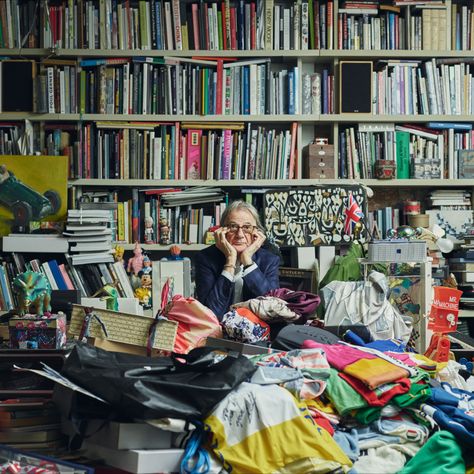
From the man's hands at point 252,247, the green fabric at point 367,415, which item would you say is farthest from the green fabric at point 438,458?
the man's hands at point 252,247

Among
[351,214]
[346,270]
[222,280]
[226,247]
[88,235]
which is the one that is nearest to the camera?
[222,280]

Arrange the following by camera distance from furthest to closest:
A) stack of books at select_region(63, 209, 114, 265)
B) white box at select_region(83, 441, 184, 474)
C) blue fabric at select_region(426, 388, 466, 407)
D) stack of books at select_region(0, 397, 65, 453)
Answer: stack of books at select_region(63, 209, 114, 265), blue fabric at select_region(426, 388, 466, 407), stack of books at select_region(0, 397, 65, 453), white box at select_region(83, 441, 184, 474)

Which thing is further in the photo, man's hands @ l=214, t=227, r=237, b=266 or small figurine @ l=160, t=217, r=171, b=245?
small figurine @ l=160, t=217, r=171, b=245

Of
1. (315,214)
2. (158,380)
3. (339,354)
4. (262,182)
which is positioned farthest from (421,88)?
(158,380)

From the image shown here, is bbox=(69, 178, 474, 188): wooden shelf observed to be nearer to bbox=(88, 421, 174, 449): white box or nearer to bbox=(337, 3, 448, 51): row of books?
bbox=(337, 3, 448, 51): row of books

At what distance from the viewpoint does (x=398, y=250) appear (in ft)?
14.1

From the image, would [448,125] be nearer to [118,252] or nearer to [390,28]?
[390,28]

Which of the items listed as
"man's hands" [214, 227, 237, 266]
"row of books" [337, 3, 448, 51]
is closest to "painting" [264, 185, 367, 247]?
"row of books" [337, 3, 448, 51]

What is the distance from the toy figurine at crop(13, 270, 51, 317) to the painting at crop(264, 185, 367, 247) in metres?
2.42

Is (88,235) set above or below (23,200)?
below

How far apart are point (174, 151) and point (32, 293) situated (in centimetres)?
251

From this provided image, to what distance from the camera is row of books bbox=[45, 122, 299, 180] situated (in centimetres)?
515

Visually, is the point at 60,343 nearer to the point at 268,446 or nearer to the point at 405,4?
the point at 268,446

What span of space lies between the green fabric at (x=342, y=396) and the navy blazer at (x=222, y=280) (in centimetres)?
133
